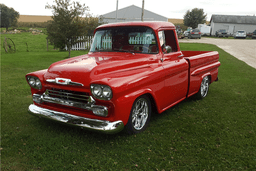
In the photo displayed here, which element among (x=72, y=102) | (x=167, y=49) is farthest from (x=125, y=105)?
(x=167, y=49)

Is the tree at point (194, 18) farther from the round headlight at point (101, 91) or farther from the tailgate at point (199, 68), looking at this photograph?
the round headlight at point (101, 91)

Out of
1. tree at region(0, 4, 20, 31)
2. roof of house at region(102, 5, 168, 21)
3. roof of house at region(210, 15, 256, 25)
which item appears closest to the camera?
roof of house at region(102, 5, 168, 21)

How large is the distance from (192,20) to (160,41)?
69106 mm

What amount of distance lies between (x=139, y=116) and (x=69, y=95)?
4.23 ft

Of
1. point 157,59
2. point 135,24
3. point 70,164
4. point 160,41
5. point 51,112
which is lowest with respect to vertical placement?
point 70,164

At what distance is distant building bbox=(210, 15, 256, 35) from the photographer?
55.7 metres

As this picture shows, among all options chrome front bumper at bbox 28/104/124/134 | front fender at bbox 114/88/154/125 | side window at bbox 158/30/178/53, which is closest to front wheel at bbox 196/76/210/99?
side window at bbox 158/30/178/53

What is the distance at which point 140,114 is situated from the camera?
4012mm

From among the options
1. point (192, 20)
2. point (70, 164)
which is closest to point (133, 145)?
point (70, 164)

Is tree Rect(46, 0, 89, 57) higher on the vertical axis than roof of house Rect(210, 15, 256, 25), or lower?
lower

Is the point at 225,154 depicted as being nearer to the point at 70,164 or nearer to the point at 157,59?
the point at 157,59

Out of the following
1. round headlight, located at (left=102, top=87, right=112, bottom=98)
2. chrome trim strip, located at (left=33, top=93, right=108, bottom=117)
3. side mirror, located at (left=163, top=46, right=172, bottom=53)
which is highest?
side mirror, located at (left=163, top=46, right=172, bottom=53)

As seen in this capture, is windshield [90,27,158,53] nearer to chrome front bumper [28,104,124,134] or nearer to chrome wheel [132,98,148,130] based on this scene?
chrome wheel [132,98,148,130]

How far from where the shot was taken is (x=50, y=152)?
134 inches
